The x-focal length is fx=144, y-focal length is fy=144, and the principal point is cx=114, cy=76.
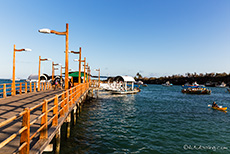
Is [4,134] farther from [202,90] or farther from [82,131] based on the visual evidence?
[202,90]

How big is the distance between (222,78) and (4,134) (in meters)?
156

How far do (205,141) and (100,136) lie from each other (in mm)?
7925

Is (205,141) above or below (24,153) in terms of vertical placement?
below


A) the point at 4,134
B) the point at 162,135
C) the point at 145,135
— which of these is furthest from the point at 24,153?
the point at 162,135

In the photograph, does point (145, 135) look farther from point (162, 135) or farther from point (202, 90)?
point (202, 90)

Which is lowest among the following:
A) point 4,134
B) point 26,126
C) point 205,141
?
point 205,141

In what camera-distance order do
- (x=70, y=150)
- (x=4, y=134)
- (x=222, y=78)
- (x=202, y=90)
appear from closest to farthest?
(x=4, y=134), (x=70, y=150), (x=202, y=90), (x=222, y=78)

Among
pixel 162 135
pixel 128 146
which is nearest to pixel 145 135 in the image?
pixel 162 135

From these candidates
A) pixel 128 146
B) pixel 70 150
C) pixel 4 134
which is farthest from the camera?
pixel 128 146

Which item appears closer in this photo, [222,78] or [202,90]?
[202,90]

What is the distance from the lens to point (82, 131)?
39.9 feet

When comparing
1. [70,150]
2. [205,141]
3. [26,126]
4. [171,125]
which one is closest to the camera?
[26,126]

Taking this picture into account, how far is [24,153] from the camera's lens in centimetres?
378

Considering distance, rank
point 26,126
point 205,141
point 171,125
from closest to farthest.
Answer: point 26,126
point 205,141
point 171,125
